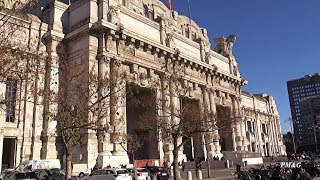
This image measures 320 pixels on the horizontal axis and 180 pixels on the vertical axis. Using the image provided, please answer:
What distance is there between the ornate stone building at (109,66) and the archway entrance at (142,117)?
1.40 feet

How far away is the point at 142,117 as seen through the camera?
3972cm

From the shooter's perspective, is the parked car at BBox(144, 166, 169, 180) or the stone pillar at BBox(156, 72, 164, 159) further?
the stone pillar at BBox(156, 72, 164, 159)

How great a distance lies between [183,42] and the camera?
172 feet

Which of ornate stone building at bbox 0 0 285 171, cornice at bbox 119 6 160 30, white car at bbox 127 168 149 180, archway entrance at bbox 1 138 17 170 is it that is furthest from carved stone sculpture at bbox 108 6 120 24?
white car at bbox 127 168 149 180

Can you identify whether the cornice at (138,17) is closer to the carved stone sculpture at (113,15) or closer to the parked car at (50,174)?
the carved stone sculpture at (113,15)

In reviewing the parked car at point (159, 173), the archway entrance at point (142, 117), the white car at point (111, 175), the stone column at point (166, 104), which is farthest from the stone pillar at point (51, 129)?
the stone column at point (166, 104)

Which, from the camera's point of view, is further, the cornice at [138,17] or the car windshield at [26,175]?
the cornice at [138,17]

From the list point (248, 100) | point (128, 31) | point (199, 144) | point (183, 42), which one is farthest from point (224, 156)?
point (248, 100)

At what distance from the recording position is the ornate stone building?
113 ft

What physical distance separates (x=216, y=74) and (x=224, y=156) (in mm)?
13938

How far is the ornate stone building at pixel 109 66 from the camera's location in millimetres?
34344

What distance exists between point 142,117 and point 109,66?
696 centimetres

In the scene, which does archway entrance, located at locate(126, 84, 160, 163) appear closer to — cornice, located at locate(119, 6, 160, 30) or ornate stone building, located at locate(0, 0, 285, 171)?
ornate stone building, located at locate(0, 0, 285, 171)

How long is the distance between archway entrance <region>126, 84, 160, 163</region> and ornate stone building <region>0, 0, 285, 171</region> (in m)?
0.43
